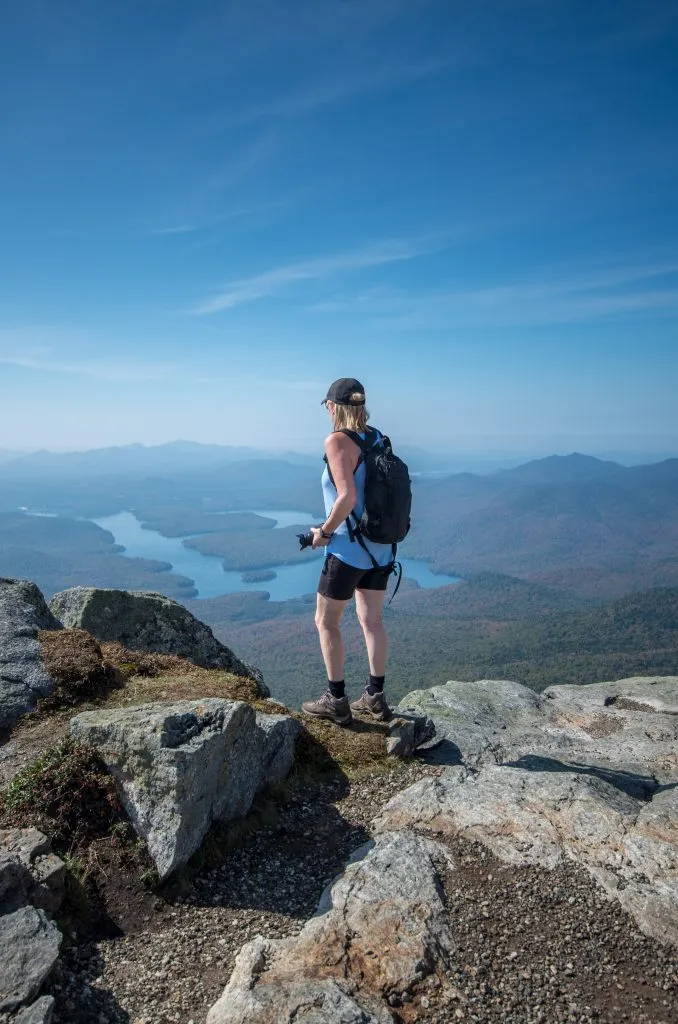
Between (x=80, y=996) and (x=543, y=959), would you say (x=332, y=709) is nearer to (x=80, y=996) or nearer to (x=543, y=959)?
(x=543, y=959)

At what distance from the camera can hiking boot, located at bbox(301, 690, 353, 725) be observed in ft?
32.4

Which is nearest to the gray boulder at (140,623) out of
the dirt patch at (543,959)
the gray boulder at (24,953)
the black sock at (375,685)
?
the black sock at (375,685)

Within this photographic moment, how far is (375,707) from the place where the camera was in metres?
10.2

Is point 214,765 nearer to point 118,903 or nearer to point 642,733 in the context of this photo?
point 118,903

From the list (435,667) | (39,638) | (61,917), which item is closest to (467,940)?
(61,917)

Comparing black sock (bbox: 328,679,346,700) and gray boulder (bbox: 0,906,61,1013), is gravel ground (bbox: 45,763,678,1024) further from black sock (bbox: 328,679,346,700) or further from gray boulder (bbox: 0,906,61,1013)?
black sock (bbox: 328,679,346,700)

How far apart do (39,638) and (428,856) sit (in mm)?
6962

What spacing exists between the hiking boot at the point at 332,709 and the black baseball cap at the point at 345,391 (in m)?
4.80

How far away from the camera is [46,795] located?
6.46 metres

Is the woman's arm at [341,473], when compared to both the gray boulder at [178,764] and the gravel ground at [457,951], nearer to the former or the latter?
the gray boulder at [178,764]

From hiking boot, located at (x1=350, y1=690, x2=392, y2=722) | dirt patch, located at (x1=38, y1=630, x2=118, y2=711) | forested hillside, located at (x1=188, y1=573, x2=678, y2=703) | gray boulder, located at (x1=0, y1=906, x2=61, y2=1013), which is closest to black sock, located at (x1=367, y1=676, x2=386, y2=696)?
hiking boot, located at (x1=350, y1=690, x2=392, y2=722)

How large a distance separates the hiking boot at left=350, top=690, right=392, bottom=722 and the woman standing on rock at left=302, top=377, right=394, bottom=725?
760 mm

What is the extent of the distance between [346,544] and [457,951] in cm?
493

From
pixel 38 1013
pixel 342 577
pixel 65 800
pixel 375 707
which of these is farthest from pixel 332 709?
pixel 38 1013
